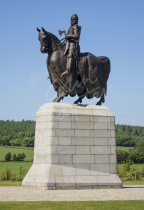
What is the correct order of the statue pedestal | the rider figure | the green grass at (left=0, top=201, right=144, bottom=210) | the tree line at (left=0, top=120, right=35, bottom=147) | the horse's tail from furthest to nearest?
the tree line at (left=0, top=120, right=35, bottom=147)
the horse's tail
the rider figure
the statue pedestal
the green grass at (left=0, top=201, right=144, bottom=210)

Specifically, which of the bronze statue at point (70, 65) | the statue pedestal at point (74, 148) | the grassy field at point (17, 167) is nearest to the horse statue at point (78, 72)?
the bronze statue at point (70, 65)

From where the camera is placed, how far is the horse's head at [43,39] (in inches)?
940

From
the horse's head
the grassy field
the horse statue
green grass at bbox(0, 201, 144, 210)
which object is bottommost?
green grass at bbox(0, 201, 144, 210)

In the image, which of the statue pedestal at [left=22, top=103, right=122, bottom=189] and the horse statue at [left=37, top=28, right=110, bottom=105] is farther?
the horse statue at [left=37, top=28, right=110, bottom=105]

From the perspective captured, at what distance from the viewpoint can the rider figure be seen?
2407 centimetres

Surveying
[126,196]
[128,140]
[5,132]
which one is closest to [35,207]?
[126,196]

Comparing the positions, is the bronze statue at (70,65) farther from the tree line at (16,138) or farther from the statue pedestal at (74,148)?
the tree line at (16,138)

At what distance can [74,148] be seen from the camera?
76.0ft

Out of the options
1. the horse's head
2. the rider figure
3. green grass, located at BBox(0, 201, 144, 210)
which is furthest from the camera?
the rider figure

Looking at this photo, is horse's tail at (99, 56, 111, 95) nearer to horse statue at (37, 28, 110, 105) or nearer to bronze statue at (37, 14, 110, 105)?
horse statue at (37, 28, 110, 105)

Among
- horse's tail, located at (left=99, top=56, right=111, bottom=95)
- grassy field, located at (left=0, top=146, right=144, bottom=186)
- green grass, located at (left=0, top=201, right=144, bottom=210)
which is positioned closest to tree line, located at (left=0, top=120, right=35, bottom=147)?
grassy field, located at (left=0, top=146, right=144, bottom=186)

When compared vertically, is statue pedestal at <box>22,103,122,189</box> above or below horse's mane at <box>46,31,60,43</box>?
below

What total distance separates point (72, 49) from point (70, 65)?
0.83 metres

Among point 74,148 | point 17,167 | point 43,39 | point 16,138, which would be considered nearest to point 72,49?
point 43,39
